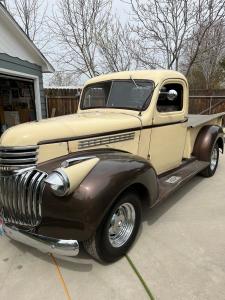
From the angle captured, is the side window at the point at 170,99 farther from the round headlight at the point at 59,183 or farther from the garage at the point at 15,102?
the garage at the point at 15,102

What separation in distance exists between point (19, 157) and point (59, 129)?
513 mm

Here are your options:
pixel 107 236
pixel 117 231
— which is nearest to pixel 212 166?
pixel 117 231

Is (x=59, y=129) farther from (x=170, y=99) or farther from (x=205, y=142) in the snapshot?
(x=205, y=142)

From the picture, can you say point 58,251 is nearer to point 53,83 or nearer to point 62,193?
point 62,193

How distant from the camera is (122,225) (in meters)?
3.12

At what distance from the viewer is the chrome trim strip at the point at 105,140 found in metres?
3.11

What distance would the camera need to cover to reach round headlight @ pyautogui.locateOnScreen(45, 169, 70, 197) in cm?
235

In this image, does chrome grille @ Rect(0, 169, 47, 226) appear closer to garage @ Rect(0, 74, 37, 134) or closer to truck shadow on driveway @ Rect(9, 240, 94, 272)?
truck shadow on driveway @ Rect(9, 240, 94, 272)

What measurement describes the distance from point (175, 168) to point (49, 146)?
2.50 m

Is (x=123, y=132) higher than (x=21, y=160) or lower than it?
higher

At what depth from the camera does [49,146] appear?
2.80 m

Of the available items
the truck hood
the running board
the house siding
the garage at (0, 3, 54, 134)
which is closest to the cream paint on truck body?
the truck hood

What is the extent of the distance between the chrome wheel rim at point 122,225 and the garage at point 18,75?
583 cm

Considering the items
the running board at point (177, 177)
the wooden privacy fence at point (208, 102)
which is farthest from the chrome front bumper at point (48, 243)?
the wooden privacy fence at point (208, 102)
